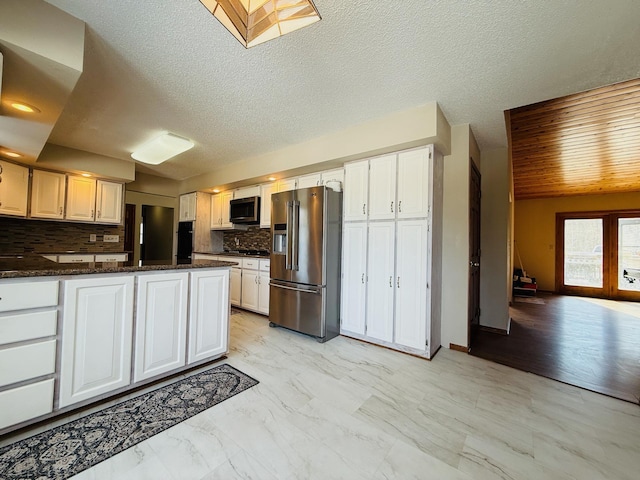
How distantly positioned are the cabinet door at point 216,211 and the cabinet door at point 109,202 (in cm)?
159

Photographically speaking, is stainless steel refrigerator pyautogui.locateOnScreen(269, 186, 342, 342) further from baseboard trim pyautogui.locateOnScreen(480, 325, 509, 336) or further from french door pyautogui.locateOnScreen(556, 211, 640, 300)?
french door pyautogui.locateOnScreen(556, 211, 640, 300)

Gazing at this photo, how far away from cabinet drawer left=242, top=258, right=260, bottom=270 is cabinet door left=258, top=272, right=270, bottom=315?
176 millimetres

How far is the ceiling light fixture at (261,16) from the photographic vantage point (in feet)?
5.04

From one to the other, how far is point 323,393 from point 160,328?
4.65ft

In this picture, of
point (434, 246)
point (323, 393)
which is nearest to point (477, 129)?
point (434, 246)

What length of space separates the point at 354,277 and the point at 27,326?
9.23 ft

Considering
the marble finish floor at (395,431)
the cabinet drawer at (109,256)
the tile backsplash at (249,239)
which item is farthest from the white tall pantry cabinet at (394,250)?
the cabinet drawer at (109,256)

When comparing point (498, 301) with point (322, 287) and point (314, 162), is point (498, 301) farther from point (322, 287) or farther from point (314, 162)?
point (314, 162)

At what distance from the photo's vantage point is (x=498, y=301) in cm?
381

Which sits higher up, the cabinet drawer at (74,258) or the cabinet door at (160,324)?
the cabinet drawer at (74,258)

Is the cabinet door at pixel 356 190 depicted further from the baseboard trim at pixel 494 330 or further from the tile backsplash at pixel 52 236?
the tile backsplash at pixel 52 236

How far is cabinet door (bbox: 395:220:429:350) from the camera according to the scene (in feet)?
9.19

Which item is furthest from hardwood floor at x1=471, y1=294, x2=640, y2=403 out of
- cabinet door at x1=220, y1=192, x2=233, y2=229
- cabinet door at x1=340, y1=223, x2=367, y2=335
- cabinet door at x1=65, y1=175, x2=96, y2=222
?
cabinet door at x1=65, y1=175, x2=96, y2=222

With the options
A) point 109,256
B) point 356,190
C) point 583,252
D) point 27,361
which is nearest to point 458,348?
point 356,190
